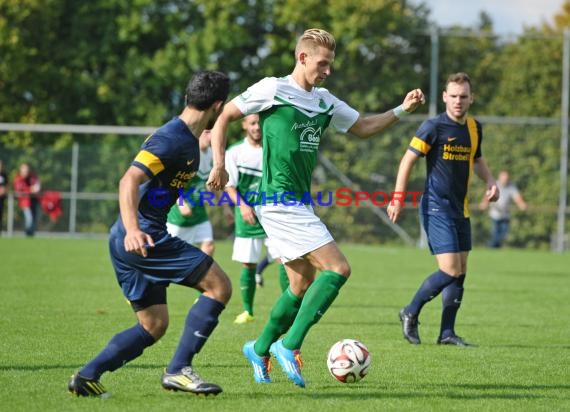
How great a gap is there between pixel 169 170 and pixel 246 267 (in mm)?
4780

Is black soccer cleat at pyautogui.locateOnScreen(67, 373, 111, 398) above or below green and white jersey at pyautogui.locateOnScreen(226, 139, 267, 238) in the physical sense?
below

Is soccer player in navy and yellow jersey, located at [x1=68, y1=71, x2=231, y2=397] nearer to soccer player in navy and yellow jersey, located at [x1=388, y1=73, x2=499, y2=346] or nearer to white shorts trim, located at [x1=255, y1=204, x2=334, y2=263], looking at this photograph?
white shorts trim, located at [x1=255, y1=204, x2=334, y2=263]

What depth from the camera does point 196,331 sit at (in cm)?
566

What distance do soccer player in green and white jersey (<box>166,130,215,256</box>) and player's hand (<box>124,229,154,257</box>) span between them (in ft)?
18.6

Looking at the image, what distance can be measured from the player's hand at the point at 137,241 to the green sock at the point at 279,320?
140cm

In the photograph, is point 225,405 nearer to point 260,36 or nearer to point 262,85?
point 262,85

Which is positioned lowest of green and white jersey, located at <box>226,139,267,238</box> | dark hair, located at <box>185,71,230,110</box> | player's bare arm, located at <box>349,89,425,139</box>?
green and white jersey, located at <box>226,139,267,238</box>

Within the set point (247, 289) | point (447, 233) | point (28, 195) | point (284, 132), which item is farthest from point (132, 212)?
point (28, 195)

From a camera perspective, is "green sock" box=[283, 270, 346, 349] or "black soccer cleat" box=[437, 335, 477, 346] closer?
"green sock" box=[283, 270, 346, 349]

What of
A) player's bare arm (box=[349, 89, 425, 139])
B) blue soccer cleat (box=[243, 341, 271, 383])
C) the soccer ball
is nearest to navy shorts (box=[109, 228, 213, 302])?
blue soccer cleat (box=[243, 341, 271, 383])

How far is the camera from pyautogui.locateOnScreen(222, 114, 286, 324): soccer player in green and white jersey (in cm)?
1003

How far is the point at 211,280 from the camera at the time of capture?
564 cm

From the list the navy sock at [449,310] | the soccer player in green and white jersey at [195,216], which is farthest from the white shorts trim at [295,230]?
the soccer player in green and white jersey at [195,216]

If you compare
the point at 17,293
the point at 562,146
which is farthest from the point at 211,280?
the point at 562,146
